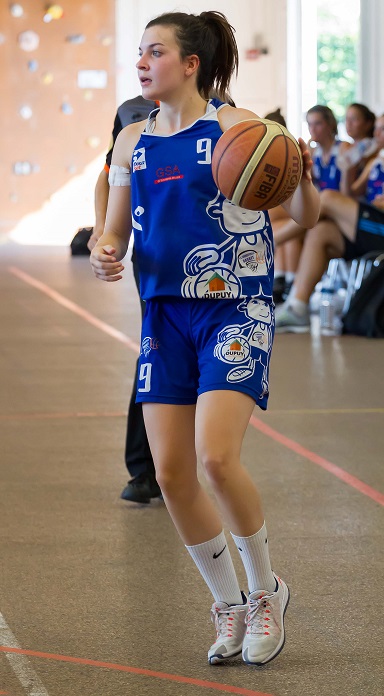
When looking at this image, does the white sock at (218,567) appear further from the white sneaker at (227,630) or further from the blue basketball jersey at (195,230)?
the blue basketball jersey at (195,230)

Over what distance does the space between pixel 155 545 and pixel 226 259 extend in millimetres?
1305

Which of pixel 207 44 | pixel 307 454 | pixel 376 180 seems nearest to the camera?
pixel 207 44

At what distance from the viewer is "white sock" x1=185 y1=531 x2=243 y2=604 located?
9.05ft

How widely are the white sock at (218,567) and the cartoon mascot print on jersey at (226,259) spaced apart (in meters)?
0.59

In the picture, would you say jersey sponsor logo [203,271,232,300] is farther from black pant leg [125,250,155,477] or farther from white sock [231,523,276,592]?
black pant leg [125,250,155,477]

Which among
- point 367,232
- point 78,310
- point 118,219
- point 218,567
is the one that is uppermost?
point 118,219

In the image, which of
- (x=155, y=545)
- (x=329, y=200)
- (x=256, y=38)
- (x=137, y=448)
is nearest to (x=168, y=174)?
(x=155, y=545)

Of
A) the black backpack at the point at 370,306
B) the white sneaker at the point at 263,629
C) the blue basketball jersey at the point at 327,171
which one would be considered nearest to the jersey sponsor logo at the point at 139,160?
the white sneaker at the point at 263,629

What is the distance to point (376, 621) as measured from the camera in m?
2.98

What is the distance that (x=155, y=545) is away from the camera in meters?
3.68

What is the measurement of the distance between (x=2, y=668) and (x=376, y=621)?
37.8 inches

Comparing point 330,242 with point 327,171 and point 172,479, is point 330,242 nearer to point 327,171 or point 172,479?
point 327,171

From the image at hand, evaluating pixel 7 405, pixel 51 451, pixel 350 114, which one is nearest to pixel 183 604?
pixel 51 451

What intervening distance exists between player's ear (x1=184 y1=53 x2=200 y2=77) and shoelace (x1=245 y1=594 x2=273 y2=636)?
49.5 inches
